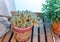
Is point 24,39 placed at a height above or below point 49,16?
below

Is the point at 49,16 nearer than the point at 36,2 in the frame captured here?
Yes

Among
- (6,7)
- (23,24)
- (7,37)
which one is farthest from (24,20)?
(6,7)

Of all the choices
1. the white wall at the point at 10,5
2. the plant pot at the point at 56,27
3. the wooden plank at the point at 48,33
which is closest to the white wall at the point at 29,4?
the white wall at the point at 10,5

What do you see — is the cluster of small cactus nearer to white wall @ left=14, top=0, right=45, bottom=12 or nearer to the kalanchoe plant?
the kalanchoe plant

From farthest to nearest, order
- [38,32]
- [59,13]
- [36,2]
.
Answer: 1. [36,2]
2. [38,32]
3. [59,13]

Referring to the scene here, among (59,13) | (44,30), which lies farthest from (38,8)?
(59,13)

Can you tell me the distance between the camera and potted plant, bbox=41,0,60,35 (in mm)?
1031

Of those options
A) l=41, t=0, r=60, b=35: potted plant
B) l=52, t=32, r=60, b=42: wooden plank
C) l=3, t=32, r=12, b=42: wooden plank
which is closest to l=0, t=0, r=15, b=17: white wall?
l=3, t=32, r=12, b=42: wooden plank

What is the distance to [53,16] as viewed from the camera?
105 cm

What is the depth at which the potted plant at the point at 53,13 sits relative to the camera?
103 cm

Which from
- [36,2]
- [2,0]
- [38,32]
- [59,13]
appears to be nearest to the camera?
[59,13]

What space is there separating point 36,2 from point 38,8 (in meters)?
0.07

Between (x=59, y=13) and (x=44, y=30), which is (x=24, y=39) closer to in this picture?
(x=44, y=30)

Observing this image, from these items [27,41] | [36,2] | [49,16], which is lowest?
[27,41]
